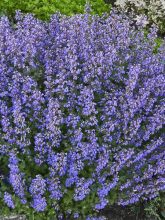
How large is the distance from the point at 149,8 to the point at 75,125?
3.14 metres

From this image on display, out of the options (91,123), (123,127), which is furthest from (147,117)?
(91,123)

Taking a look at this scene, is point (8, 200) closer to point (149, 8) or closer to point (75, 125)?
point (75, 125)

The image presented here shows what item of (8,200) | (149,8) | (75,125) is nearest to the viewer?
(8,200)

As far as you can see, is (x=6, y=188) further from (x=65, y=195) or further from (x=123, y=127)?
(x=123, y=127)

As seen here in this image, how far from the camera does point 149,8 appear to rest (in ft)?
18.8

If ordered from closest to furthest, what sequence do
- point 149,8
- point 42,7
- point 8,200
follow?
point 8,200
point 42,7
point 149,8

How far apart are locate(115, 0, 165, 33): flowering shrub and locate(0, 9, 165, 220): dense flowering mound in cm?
233

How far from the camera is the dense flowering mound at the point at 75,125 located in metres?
3.01

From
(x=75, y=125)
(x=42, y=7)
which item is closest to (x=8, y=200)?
(x=75, y=125)

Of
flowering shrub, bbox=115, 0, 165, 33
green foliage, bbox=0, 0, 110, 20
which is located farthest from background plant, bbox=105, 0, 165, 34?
green foliage, bbox=0, 0, 110, 20

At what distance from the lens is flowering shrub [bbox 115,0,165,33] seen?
570 centimetres

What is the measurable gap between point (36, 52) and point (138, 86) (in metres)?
0.83

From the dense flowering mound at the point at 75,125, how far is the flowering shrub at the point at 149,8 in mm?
2333

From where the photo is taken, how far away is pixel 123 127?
3.24 meters
